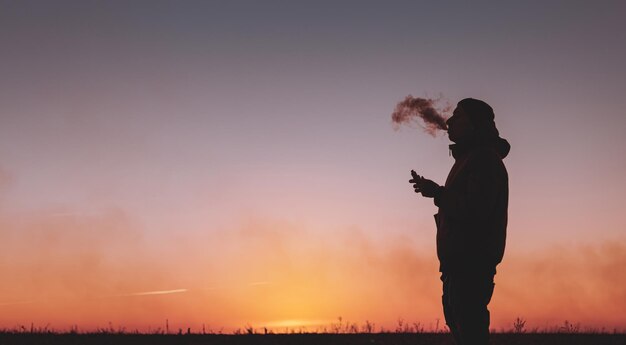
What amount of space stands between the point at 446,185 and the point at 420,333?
7995mm

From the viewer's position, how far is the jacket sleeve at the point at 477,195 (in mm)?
7117

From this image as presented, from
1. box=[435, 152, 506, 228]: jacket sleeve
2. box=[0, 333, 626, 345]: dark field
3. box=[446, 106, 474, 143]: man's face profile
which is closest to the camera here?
box=[435, 152, 506, 228]: jacket sleeve

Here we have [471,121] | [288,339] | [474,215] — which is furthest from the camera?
[288,339]

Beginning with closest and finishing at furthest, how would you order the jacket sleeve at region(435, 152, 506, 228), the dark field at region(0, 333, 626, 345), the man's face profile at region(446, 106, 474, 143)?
1. the jacket sleeve at region(435, 152, 506, 228)
2. the man's face profile at region(446, 106, 474, 143)
3. the dark field at region(0, 333, 626, 345)

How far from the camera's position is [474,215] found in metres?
7.10

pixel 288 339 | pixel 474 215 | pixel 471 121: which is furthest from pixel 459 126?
pixel 288 339

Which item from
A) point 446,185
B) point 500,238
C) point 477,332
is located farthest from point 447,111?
point 477,332

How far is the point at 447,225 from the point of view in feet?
23.9

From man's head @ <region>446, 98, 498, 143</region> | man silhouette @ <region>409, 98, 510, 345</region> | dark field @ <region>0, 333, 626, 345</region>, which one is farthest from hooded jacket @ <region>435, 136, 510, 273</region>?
dark field @ <region>0, 333, 626, 345</region>

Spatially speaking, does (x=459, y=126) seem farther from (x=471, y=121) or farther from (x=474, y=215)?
(x=474, y=215)

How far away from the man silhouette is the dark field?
6.34 meters

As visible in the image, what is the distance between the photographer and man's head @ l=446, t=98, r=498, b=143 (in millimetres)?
7613

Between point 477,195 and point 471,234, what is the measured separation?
1.22 ft

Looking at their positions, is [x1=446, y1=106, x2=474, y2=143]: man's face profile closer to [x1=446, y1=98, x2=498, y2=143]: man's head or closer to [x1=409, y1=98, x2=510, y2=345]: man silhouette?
[x1=446, y1=98, x2=498, y2=143]: man's head
